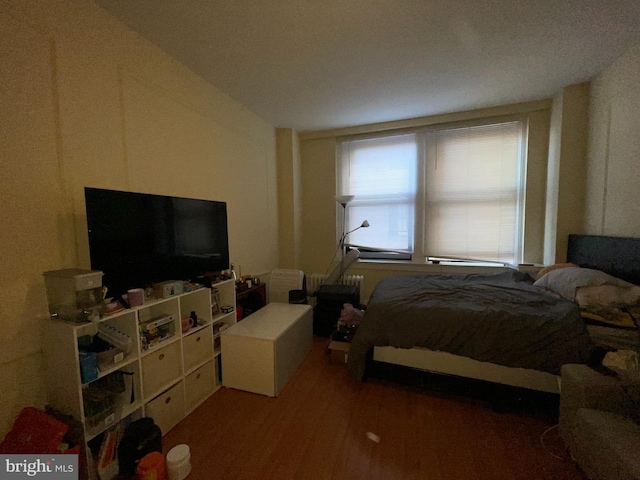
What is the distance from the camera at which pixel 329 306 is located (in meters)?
2.95

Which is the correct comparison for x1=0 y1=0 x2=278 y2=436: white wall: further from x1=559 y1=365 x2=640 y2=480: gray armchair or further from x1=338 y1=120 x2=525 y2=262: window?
x1=559 y1=365 x2=640 y2=480: gray armchair

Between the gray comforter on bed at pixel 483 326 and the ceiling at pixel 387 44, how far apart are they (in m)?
1.99

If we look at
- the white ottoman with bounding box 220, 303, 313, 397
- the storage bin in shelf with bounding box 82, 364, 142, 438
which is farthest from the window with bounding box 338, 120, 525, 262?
the storage bin in shelf with bounding box 82, 364, 142, 438

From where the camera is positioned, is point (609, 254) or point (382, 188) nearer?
point (609, 254)

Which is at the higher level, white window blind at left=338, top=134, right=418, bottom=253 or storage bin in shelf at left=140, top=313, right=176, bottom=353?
white window blind at left=338, top=134, right=418, bottom=253

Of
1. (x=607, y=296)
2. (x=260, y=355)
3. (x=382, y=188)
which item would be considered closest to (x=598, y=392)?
(x=607, y=296)

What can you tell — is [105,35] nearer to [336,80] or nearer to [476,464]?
[336,80]

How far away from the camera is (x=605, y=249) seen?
7.03ft

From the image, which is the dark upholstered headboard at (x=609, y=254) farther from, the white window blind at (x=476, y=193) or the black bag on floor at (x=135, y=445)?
the black bag on floor at (x=135, y=445)

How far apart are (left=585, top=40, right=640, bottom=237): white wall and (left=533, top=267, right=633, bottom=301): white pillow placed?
443 mm

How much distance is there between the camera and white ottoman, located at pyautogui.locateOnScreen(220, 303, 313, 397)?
6.48ft

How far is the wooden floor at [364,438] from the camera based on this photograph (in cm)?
138

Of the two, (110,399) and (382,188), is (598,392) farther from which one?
(382,188)

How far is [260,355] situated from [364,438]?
0.92m
